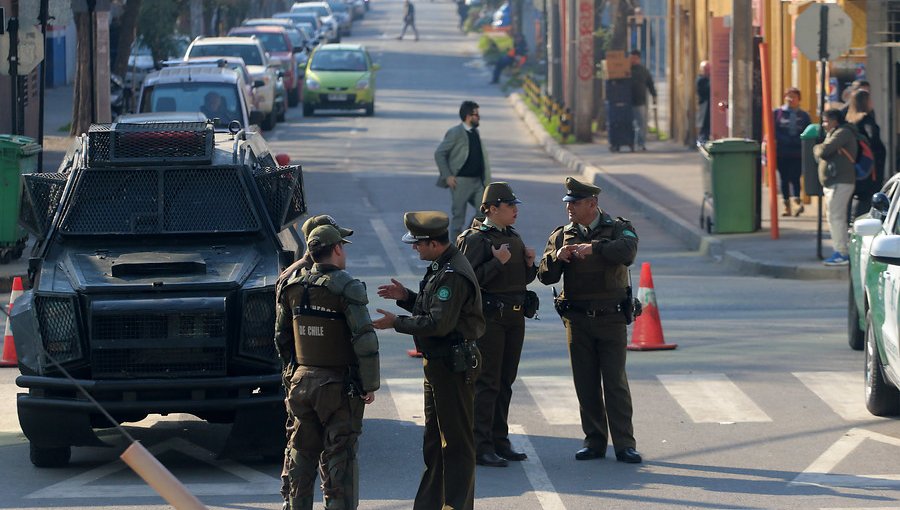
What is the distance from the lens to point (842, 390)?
1252cm

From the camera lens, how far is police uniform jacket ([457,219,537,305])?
32.4 ft

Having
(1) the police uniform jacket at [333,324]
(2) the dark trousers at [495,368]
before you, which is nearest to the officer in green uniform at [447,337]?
(1) the police uniform jacket at [333,324]

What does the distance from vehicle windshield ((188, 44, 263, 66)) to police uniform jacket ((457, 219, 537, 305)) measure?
1097 inches

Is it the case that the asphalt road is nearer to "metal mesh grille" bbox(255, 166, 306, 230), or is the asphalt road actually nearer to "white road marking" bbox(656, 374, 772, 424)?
"white road marking" bbox(656, 374, 772, 424)

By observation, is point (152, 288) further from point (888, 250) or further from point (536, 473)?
point (888, 250)


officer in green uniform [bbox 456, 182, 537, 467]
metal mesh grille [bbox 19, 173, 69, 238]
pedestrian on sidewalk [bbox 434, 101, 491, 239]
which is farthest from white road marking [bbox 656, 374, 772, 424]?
pedestrian on sidewalk [bbox 434, 101, 491, 239]

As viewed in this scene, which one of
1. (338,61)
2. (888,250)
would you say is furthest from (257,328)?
(338,61)

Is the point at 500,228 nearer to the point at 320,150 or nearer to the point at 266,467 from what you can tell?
the point at 266,467

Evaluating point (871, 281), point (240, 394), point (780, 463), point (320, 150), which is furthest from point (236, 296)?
point (320, 150)

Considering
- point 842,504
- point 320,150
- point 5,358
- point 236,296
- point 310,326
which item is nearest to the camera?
point 310,326

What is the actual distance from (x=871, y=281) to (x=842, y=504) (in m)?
2.73

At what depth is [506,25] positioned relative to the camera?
81.7 metres

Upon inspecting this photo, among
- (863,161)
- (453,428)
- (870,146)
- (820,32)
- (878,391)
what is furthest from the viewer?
(820,32)

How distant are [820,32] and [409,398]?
→ 9.17 m
